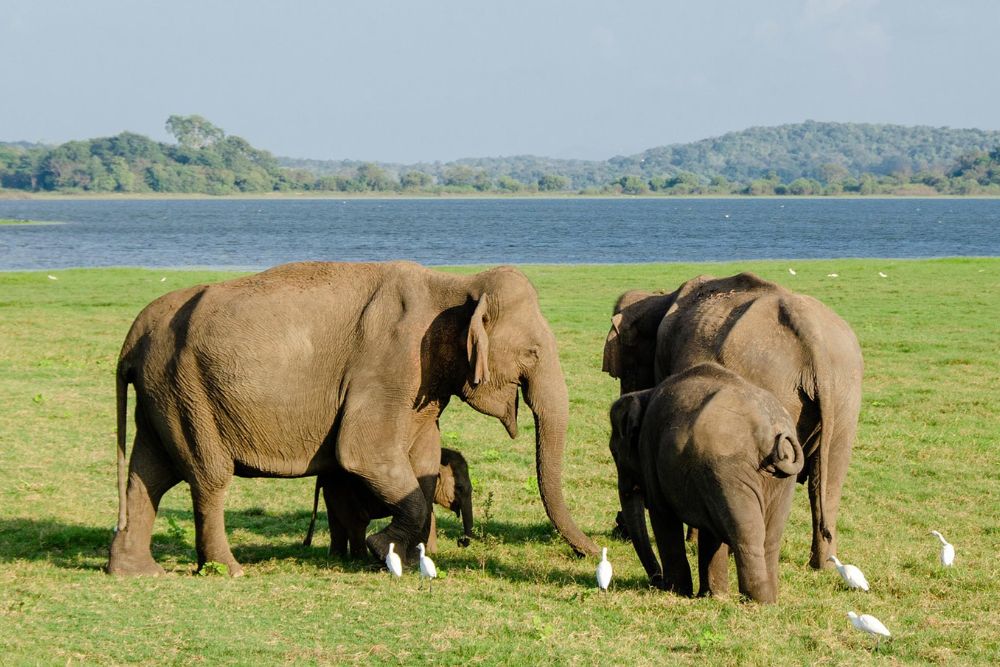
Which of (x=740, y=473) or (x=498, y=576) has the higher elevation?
(x=740, y=473)

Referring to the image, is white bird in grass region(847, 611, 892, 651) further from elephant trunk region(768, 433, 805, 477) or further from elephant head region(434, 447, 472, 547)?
elephant head region(434, 447, 472, 547)

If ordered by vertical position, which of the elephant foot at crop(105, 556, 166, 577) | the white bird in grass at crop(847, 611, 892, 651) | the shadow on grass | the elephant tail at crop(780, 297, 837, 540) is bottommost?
the shadow on grass

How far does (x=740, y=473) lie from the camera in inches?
307

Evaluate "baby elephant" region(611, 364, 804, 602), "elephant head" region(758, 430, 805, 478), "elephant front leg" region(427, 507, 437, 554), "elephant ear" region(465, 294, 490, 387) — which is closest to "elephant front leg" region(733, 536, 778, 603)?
"baby elephant" region(611, 364, 804, 602)

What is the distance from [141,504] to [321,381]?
1648mm

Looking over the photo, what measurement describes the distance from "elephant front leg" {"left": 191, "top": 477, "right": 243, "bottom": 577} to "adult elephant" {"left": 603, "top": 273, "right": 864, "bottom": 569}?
3613mm

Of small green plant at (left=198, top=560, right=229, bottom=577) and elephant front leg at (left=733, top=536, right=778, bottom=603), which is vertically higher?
elephant front leg at (left=733, top=536, right=778, bottom=603)

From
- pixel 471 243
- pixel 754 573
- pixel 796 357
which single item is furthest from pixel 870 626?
pixel 471 243

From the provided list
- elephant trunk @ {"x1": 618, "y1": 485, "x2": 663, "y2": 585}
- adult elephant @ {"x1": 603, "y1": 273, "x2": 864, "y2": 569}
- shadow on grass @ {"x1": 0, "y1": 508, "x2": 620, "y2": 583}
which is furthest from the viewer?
shadow on grass @ {"x1": 0, "y1": 508, "x2": 620, "y2": 583}

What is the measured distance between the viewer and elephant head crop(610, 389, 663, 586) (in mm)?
8711

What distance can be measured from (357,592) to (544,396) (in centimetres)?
215

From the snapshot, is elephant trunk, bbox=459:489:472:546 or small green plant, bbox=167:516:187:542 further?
small green plant, bbox=167:516:187:542

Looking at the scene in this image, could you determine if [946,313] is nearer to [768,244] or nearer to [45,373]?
[45,373]

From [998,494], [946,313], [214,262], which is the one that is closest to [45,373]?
[998,494]
